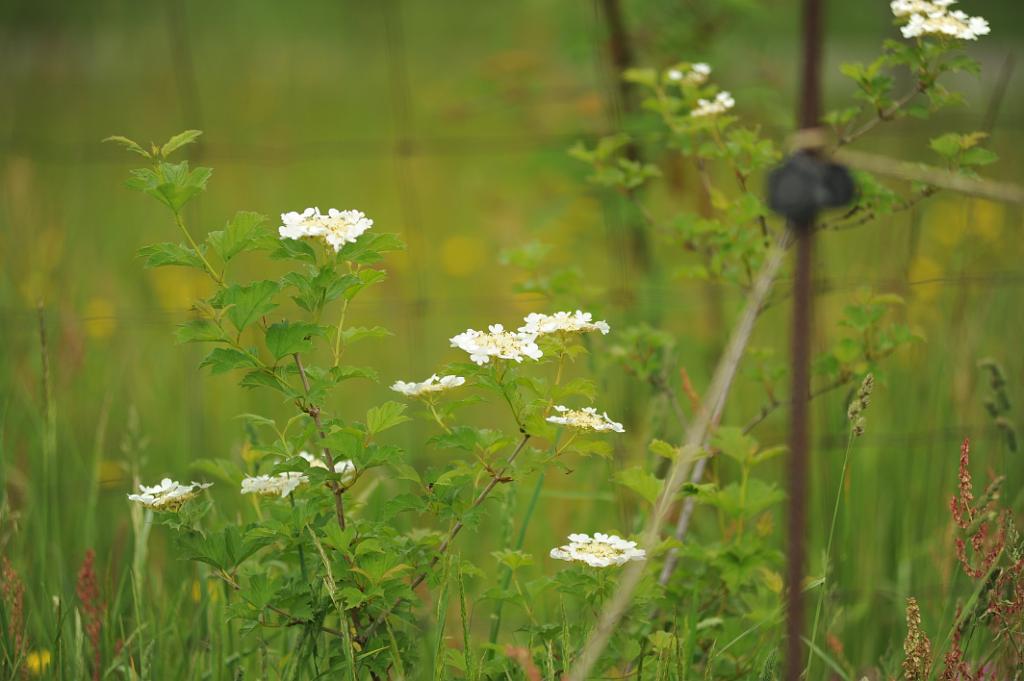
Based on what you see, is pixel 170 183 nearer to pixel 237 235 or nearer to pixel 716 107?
pixel 237 235

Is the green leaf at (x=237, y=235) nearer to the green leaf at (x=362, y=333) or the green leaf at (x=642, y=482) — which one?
the green leaf at (x=362, y=333)

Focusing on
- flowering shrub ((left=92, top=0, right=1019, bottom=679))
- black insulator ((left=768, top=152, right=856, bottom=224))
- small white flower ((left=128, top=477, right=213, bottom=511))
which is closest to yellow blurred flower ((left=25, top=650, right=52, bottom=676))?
flowering shrub ((left=92, top=0, right=1019, bottom=679))

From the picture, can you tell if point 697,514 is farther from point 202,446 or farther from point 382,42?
point 382,42

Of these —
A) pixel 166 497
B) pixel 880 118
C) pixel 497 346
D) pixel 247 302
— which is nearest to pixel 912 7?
pixel 880 118

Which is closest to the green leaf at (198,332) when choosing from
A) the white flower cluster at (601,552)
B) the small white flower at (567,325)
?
the small white flower at (567,325)

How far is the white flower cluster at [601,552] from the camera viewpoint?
129 cm

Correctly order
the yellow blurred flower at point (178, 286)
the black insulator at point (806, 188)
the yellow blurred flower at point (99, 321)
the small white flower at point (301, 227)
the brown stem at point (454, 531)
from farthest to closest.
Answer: the yellow blurred flower at point (178, 286) → the yellow blurred flower at point (99, 321) → the brown stem at point (454, 531) → the small white flower at point (301, 227) → the black insulator at point (806, 188)

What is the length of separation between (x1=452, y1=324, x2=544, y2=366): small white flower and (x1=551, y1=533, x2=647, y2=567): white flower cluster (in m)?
0.24

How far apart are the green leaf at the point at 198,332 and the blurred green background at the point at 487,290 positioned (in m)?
0.60

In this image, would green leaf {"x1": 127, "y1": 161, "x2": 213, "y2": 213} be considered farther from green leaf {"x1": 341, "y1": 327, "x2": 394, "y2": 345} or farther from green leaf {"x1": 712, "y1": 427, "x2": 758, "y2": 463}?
green leaf {"x1": 712, "y1": 427, "x2": 758, "y2": 463}

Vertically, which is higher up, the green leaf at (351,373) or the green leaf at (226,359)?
the green leaf at (226,359)

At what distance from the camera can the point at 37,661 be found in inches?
70.5

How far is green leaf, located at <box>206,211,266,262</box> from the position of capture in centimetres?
127

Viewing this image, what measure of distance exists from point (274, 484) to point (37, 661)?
2.20 feet
